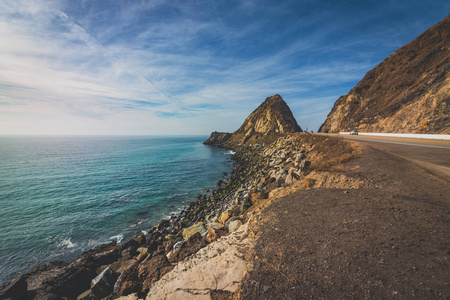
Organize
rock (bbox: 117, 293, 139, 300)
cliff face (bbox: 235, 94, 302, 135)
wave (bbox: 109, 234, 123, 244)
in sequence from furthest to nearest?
1. cliff face (bbox: 235, 94, 302, 135)
2. wave (bbox: 109, 234, 123, 244)
3. rock (bbox: 117, 293, 139, 300)

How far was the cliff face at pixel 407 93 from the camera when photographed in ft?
82.7

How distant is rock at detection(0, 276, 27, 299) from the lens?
7.27m

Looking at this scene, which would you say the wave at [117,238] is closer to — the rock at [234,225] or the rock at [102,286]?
the rock at [102,286]

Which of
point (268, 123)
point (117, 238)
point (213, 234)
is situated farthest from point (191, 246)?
point (268, 123)

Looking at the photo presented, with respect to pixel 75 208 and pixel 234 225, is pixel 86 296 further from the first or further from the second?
pixel 75 208

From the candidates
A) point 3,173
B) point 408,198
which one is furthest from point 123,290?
point 3,173

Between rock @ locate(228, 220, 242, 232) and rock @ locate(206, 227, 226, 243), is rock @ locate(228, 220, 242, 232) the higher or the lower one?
the higher one

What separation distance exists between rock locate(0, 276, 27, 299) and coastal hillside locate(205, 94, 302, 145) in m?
64.5

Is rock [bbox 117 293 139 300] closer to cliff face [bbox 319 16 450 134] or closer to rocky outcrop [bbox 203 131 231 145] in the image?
cliff face [bbox 319 16 450 134]

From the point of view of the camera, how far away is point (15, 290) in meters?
7.48

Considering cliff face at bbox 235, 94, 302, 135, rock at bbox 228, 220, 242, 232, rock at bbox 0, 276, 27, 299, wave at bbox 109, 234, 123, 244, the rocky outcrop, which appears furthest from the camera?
the rocky outcrop

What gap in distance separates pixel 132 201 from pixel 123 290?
17570 millimetres

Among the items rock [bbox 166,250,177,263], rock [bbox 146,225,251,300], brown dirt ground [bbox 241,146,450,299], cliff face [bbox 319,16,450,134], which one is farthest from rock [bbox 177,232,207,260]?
cliff face [bbox 319,16,450,134]

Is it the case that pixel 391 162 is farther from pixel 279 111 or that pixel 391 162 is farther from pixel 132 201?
pixel 279 111
